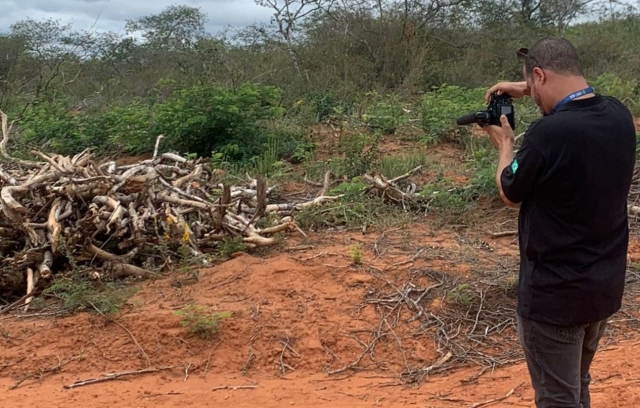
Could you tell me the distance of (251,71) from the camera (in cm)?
1266

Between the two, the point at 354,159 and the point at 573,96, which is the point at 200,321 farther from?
the point at 354,159

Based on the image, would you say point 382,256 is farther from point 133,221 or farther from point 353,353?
point 133,221

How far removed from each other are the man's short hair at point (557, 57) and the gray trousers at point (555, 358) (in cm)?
76

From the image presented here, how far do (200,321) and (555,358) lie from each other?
234 centimetres

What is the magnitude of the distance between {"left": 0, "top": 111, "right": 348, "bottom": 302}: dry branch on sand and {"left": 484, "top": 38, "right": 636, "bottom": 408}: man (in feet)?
10.8

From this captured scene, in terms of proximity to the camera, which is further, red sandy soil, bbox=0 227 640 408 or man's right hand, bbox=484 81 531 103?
red sandy soil, bbox=0 227 640 408

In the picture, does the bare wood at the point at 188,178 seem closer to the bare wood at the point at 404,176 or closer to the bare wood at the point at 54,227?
the bare wood at the point at 54,227

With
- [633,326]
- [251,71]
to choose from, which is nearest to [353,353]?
[633,326]

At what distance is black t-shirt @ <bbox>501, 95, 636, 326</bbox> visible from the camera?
199 cm

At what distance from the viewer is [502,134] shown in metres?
2.32

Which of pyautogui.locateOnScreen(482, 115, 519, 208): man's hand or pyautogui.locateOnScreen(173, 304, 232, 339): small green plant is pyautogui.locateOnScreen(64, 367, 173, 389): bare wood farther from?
pyautogui.locateOnScreen(482, 115, 519, 208): man's hand

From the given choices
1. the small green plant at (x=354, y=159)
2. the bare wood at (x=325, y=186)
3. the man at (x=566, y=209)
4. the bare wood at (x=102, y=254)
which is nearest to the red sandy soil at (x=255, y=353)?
the bare wood at (x=102, y=254)

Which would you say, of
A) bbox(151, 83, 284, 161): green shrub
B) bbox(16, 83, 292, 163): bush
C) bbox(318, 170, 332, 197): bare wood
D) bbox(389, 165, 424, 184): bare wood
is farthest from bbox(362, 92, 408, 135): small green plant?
bbox(318, 170, 332, 197): bare wood

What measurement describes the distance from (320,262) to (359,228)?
3.53 ft
